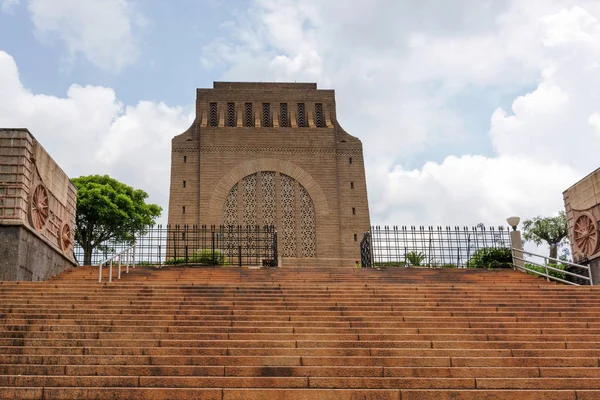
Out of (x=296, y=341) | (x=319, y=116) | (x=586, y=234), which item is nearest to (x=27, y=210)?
(x=296, y=341)

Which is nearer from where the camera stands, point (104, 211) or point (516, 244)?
point (516, 244)

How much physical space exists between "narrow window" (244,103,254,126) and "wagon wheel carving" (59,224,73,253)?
47.7ft

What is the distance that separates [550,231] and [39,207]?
102ft

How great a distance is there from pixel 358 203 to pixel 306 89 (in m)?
6.52

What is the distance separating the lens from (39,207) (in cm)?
1564

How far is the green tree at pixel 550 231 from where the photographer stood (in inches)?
1519

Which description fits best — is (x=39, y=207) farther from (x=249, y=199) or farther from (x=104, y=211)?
(x=104, y=211)

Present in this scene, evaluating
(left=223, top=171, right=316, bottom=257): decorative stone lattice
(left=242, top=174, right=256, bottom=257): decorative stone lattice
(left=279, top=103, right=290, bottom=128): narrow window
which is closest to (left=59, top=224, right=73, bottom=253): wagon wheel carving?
(left=223, top=171, right=316, bottom=257): decorative stone lattice

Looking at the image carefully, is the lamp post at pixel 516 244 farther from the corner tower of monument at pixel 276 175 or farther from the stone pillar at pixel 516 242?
the corner tower of monument at pixel 276 175

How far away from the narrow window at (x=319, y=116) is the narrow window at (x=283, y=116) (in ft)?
4.71

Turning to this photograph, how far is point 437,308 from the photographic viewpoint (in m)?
10.8

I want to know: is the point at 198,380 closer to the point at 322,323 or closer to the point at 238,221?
the point at 322,323

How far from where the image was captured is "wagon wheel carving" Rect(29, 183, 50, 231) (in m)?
15.0

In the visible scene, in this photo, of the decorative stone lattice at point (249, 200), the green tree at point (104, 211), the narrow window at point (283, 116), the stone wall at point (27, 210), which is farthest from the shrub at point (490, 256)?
the green tree at point (104, 211)
